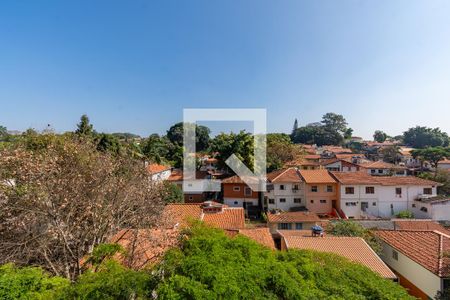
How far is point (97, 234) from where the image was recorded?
8875 mm

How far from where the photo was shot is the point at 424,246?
1170cm

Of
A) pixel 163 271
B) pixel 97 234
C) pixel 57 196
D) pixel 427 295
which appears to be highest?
pixel 57 196

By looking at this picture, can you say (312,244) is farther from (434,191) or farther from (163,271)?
(434,191)

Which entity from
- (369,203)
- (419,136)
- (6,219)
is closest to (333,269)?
(6,219)

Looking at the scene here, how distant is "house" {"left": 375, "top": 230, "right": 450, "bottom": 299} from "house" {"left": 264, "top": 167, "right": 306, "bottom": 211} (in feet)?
35.4

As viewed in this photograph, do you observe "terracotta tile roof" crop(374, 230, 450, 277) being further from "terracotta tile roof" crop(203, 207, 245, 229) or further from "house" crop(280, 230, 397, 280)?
"terracotta tile roof" crop(203, 207, 245, 229)

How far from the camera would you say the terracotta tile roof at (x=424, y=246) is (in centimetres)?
1008

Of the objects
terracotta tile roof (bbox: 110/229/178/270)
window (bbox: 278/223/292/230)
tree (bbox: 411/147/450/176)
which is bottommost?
window (bbox: 278/223/292/230)

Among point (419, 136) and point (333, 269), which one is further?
point (419, 136)

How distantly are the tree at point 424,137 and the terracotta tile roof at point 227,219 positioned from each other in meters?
77.1

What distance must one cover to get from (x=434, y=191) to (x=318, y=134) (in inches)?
2203

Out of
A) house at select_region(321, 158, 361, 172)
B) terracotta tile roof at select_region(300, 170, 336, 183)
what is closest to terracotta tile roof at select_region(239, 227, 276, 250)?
terracotta tile roof at select_region(300, 170, 336, 183)

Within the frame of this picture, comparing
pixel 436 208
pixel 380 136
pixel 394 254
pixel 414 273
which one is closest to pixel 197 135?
pixel 436 208

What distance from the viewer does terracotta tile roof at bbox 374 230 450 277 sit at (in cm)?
1008
